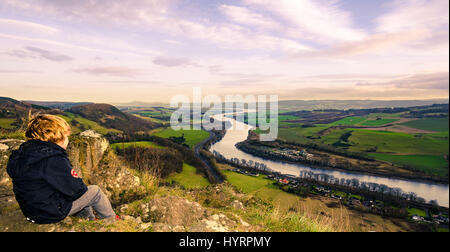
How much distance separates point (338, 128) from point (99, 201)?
435 ft

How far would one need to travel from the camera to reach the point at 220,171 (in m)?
58.3

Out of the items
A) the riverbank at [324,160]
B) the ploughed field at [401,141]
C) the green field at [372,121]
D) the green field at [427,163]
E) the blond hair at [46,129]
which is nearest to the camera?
the blond hair at [46,129]

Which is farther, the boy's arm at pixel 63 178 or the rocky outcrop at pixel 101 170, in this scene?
the rocky outcrop at pixel 101 170

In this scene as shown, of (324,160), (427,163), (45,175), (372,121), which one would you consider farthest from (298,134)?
(45,175)

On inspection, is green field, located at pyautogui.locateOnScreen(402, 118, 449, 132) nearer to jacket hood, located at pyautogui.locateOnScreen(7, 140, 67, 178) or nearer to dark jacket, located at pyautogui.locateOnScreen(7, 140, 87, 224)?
dark jacket, located at pyautogui.locateOnScreen(7, 140, 87, 224)

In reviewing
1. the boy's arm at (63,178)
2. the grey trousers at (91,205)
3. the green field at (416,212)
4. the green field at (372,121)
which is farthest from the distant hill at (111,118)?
the green field at (372,121)

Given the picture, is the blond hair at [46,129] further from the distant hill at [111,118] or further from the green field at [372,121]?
the green field at [372,121]

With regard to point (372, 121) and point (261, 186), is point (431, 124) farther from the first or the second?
point (261, 186)

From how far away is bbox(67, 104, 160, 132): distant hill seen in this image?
100 m

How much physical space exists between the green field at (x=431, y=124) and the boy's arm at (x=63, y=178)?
345 feet

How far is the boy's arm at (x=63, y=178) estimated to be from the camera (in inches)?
105
